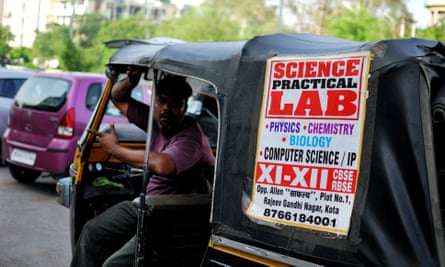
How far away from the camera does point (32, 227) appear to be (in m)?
8.29

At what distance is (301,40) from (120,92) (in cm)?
159

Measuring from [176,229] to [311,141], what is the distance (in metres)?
1.36

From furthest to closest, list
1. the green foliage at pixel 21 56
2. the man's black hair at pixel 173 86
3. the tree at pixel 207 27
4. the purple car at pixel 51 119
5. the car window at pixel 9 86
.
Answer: the green foliage at pixel 21 56, the tree at pixel 207 27, the car window at pixel 9 86, the purple car at pixel 51 119, the man's black hair at pixel 173 86

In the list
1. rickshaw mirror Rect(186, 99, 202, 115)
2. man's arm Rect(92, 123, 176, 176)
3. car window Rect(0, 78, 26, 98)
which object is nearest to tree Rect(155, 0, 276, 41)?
car window Rect(0, 78, 26, 98)

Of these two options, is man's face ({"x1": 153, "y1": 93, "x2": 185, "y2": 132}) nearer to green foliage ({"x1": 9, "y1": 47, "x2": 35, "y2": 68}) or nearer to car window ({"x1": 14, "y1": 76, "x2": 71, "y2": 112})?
car window ({"x1": 14, "y1": 76, "x2": 71, "y2": 112})

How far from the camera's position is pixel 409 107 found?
10.3 feet

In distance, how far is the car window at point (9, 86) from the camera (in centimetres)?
1368

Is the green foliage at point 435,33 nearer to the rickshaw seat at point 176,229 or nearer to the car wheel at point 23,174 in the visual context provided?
the car wheel at point 23,174

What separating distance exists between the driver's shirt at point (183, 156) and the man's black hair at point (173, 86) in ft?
0.56

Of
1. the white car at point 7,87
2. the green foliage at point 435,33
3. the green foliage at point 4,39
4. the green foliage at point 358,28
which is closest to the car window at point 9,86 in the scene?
the white car at point 7,87

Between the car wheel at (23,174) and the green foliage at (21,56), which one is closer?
the car wheel at (23,174)

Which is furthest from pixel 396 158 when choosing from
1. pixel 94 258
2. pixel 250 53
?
pixel 94 258

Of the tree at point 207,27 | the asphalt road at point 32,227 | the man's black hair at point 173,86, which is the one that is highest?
the tree at point 207,27

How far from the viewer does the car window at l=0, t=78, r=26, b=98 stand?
13684 millimetres
